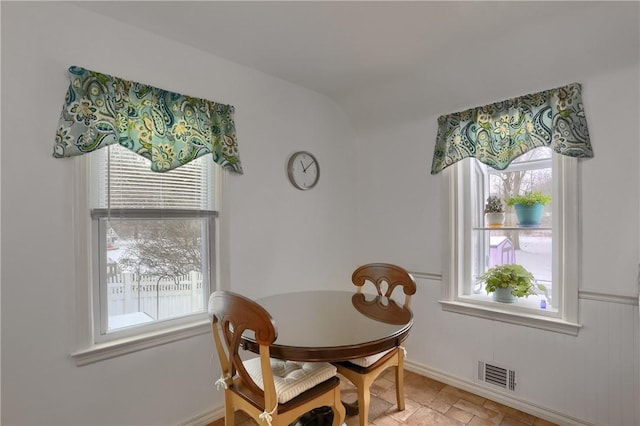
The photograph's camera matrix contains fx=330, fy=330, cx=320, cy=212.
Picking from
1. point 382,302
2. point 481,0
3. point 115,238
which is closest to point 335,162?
point 382,302

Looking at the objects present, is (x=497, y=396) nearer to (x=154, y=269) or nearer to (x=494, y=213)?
(x=494, y=213)

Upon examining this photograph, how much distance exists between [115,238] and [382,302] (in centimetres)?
173

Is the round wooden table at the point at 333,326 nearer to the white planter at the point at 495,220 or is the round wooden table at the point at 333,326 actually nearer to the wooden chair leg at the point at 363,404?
the wooden chair leg at the point at 363,404

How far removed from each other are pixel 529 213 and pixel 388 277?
1.11m

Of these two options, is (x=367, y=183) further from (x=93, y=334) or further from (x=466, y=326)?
(x=93, y=334)

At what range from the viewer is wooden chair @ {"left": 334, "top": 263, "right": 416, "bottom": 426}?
188cm

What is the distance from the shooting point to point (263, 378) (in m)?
1.43

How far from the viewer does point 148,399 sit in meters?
1.99

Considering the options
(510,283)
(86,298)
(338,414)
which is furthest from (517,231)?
(86,298)

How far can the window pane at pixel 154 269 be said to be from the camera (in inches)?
76.4

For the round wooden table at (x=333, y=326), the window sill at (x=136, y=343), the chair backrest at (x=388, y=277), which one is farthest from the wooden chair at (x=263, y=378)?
the chair backrest at (x=388, y=277)

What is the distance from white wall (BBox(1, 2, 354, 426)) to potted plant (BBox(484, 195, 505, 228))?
1.62m

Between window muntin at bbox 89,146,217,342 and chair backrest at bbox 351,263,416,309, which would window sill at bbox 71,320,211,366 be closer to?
window muntin at bbox 89,146,217,342

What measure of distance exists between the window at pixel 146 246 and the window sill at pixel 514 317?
1921mm
